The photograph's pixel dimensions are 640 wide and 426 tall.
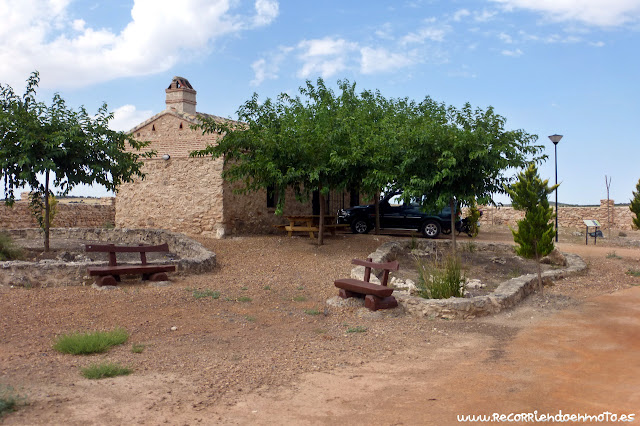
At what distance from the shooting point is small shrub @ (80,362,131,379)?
501cm

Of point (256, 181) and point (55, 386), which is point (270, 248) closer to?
point (256, 181)

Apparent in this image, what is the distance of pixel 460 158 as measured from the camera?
12.3m

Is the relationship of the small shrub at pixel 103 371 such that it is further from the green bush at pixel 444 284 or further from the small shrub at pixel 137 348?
the green bush at pixel 444 284

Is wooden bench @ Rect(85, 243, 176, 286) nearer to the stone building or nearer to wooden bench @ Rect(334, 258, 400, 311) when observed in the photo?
wooden bench @ Rect(334, 258, 400, 311)

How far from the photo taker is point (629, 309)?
335 inches

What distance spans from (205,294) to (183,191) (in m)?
9.09

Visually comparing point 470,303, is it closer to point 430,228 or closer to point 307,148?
point 307,148

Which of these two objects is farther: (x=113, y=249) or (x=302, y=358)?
(x=113, y=249)

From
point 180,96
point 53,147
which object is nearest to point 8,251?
point 53,147

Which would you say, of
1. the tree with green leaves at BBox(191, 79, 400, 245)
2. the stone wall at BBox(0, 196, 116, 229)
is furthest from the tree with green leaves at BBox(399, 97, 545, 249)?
the stone wall at BBox(0, 196, 116, 229)

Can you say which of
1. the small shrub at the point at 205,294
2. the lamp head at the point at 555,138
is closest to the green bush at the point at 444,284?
the small shrub at the point at 205,294

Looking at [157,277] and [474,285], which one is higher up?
[157,277]

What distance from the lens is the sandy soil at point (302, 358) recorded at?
4.31m

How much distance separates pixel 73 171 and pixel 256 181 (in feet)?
15.1
